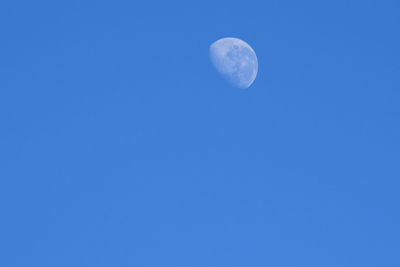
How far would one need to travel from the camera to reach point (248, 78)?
47.5 ft

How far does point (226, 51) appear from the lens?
1458cm

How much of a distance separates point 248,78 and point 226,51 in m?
0.87

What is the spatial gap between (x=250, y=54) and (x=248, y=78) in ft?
2.31

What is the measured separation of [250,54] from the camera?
1478cm

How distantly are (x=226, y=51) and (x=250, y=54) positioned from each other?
2.11 ft
